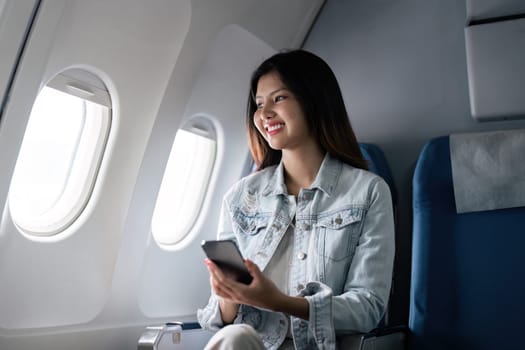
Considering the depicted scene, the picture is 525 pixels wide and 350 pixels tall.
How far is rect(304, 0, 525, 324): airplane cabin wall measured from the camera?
2553 millimetres

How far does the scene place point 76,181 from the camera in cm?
226

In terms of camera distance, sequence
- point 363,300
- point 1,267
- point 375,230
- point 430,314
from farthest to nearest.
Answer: point 430,314, point 1,267, point 375,230, point 363,300

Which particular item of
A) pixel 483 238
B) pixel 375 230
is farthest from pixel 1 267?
pixel 483 238

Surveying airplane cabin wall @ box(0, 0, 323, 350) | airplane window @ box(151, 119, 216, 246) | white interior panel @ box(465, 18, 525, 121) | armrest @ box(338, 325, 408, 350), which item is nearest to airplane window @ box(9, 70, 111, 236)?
airplane cabin wall @ box(0, 0, 323, 350)

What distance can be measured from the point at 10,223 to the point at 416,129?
1.71 meters

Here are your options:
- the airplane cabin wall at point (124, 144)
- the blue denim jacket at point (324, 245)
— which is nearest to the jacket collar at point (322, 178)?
the blue denim jacket at point (324, 245)

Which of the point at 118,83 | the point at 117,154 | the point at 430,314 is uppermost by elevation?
the point at 118,83

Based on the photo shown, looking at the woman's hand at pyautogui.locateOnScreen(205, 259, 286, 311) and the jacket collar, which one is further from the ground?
the jacket collar

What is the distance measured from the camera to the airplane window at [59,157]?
2.13 m

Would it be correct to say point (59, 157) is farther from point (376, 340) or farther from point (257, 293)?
point (376, 340)

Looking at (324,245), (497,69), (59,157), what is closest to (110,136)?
(59,157)

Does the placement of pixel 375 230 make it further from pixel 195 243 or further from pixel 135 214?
pixel 195 243

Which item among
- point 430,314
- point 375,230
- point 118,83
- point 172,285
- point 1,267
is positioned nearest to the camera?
point 375,230

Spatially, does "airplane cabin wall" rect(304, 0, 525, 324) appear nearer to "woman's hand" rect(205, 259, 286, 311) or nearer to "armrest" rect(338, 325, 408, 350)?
"armrest" rect(338, 325, 408, 350)
